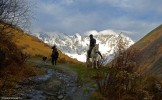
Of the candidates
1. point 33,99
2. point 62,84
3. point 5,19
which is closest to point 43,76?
point 62,84

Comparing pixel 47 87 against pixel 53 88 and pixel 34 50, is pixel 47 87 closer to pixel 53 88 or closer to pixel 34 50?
pixel 53 88

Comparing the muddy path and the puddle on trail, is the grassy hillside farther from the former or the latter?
the muddy path

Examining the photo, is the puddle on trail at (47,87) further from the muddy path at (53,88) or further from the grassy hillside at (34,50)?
the grassy hillside at (34,50)

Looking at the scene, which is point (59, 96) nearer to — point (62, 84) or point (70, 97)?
point (70, 97)

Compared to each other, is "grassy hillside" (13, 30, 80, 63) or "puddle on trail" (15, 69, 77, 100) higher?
"grassy hillside" (13, 30, 80, 63)

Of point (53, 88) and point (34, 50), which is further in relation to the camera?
point (34, 50)

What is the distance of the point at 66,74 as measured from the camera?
33.7m

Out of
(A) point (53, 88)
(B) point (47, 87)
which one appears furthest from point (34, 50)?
(A) point (53, 88)

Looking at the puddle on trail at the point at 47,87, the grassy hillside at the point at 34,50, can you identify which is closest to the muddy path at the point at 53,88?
the puddle on trail at the point at 47,87

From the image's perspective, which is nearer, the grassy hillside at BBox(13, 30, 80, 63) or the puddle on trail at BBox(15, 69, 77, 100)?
the puddle on trail at BBox(15, 69, 77, 100)

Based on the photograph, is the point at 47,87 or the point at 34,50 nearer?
the point at 47,87

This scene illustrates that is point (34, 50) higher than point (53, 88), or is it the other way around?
point (34, 50)

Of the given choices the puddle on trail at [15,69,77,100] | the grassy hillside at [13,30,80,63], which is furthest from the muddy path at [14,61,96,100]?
the grassy hillside at [13,30,80,63]

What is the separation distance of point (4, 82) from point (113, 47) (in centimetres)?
760
